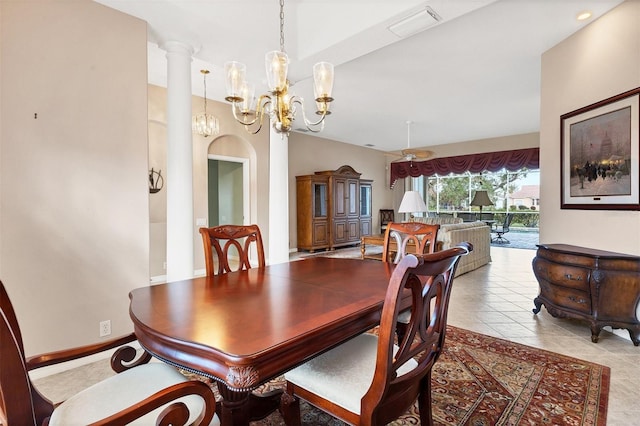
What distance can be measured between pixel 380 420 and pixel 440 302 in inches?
19.2

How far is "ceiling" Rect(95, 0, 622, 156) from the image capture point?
2609mm

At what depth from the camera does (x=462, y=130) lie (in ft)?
→ 23.9

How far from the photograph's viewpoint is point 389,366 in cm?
104

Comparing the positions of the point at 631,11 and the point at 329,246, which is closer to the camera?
the point at 631,11

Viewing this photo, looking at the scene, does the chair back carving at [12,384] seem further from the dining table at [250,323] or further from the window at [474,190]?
the window at [474,190]

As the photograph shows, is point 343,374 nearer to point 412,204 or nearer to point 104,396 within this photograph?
point 104,396

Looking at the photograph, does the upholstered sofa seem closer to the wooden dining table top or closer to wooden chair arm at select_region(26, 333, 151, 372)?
the wooden dining table top

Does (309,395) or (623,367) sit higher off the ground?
(309,395)

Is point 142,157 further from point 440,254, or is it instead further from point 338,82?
point 338,82

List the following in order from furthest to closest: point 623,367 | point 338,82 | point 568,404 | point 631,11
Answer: point 338,82 < point 631,11 < point 623,367 < point 568,404

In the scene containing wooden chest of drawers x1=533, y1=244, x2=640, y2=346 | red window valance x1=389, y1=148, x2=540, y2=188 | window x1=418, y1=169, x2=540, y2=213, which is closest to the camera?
wooden chest of drawers x1=533, y1=244, x2=640, y2=346

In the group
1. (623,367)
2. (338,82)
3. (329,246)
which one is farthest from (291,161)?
(623,367)

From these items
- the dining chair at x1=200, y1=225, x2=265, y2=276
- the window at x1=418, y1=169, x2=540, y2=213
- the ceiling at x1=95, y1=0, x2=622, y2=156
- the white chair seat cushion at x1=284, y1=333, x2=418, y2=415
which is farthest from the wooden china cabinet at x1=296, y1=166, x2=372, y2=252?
the white chair seat cushion at x1=284, y1=333, x2=418, y2=415

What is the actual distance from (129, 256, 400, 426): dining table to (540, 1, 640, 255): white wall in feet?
7.87
